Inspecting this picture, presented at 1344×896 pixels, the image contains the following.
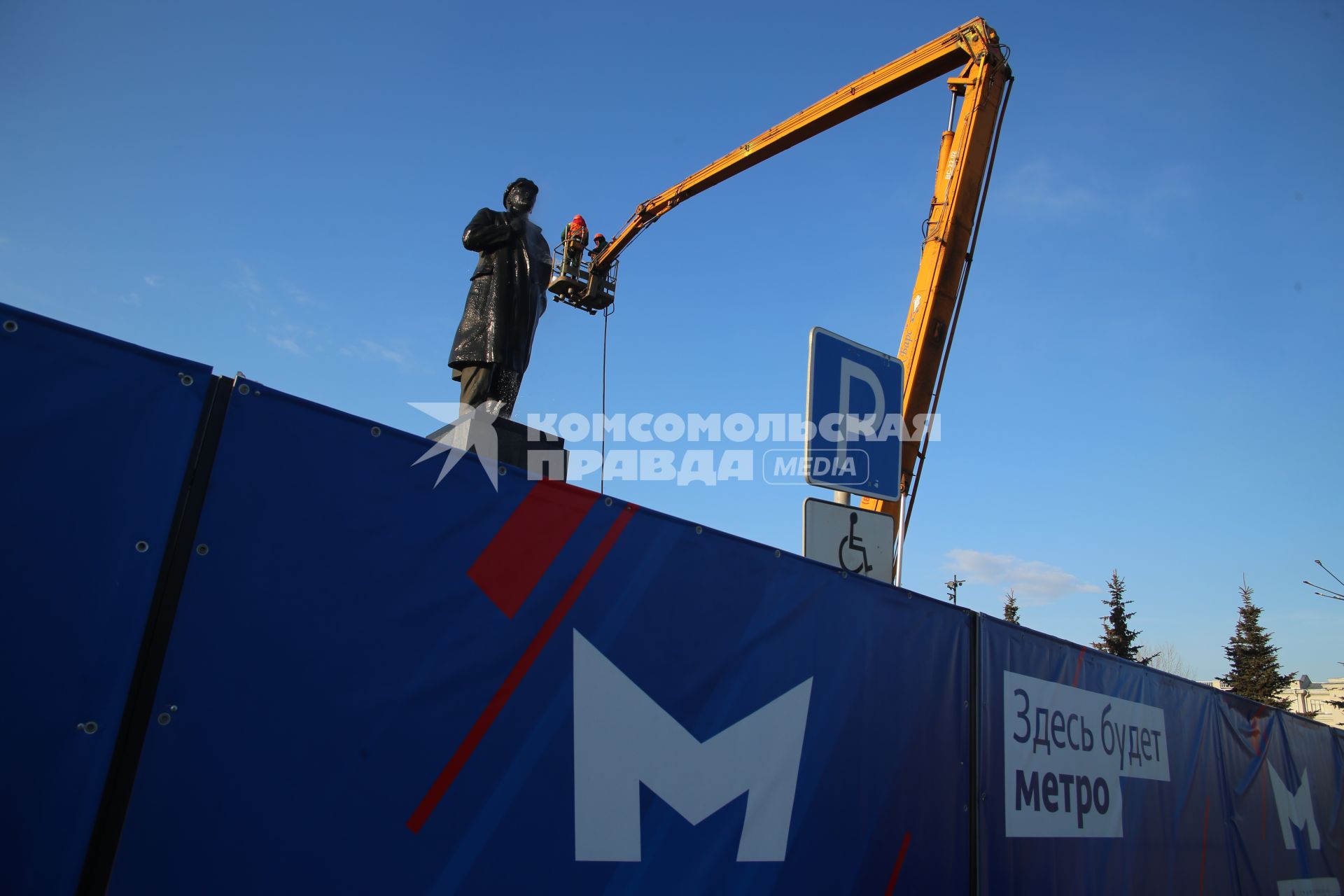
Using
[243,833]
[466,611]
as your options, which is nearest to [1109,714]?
[466,611]

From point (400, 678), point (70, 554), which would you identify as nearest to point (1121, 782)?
point (400, 678)

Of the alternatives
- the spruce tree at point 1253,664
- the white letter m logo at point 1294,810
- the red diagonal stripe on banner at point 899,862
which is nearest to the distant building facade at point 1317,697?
the spruce tree at point 1253,664

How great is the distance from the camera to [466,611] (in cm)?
256

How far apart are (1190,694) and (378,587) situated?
6513mm

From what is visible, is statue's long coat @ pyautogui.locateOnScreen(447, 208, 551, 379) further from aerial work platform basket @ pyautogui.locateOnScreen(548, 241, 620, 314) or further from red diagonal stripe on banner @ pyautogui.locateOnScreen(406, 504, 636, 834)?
aerial work platform basket @ pyautogui.locateOnScreen(548, 241, 620, 314)

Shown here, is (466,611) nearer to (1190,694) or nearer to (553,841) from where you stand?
(553,841)

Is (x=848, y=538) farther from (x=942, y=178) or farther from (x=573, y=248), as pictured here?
(x=573, y=248)

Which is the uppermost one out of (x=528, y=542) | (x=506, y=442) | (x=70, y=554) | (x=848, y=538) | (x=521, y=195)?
(x=521, y=195)

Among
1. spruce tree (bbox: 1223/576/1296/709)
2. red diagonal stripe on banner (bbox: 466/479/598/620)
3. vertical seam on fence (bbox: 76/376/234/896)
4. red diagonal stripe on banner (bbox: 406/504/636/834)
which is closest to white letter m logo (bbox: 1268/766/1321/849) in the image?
red diagonal stripe on banner (bbox: 406/504/636/834)

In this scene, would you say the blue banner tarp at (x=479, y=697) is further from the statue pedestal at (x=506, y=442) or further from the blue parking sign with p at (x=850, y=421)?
the statue pedestal at (x=506, y=442)

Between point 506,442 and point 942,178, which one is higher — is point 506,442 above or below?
below

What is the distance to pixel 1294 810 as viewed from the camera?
769 cm

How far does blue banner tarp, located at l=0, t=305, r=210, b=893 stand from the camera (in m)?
1.78

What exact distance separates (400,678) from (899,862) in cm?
263
